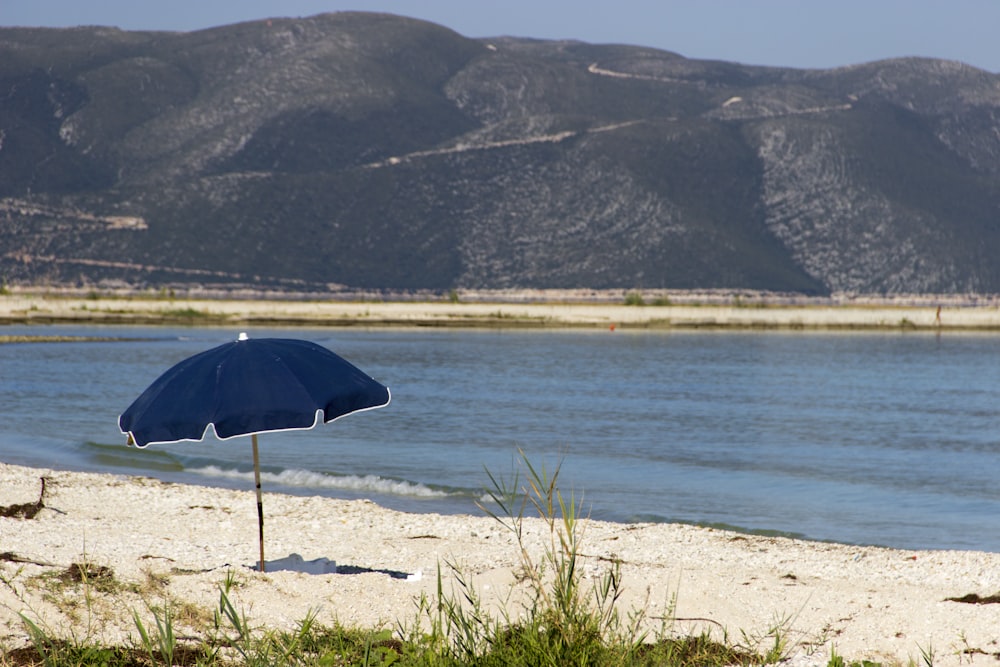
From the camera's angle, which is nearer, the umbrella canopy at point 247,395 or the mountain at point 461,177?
the umbrella canopy at point 247,395

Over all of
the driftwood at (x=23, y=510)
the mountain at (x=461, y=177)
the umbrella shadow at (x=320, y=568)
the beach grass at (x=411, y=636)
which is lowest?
the driftwood at (x=23, y=510)

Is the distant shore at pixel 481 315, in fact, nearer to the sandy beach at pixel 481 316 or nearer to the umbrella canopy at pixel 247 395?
the sandy beach at pixel 481 316

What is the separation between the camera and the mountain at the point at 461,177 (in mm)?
108500

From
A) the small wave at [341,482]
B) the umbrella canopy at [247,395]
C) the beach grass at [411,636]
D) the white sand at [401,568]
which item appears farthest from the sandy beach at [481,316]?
the beach grass at [411,636]

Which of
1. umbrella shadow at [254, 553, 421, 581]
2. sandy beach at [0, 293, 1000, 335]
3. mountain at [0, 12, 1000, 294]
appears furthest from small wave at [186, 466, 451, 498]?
mountain at [0, 12, 1000, 294]

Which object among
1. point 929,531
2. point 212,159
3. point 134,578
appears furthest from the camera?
point 212,159

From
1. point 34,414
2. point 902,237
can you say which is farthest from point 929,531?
point 902,237

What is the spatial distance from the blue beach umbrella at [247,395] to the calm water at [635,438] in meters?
2.84

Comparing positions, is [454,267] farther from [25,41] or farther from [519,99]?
[25,41]

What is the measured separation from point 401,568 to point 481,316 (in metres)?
53.6

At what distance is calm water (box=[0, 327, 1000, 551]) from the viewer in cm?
1338

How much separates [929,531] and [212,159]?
418 ft

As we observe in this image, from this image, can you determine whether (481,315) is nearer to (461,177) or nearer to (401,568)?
(401,568)

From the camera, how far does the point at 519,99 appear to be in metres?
170
